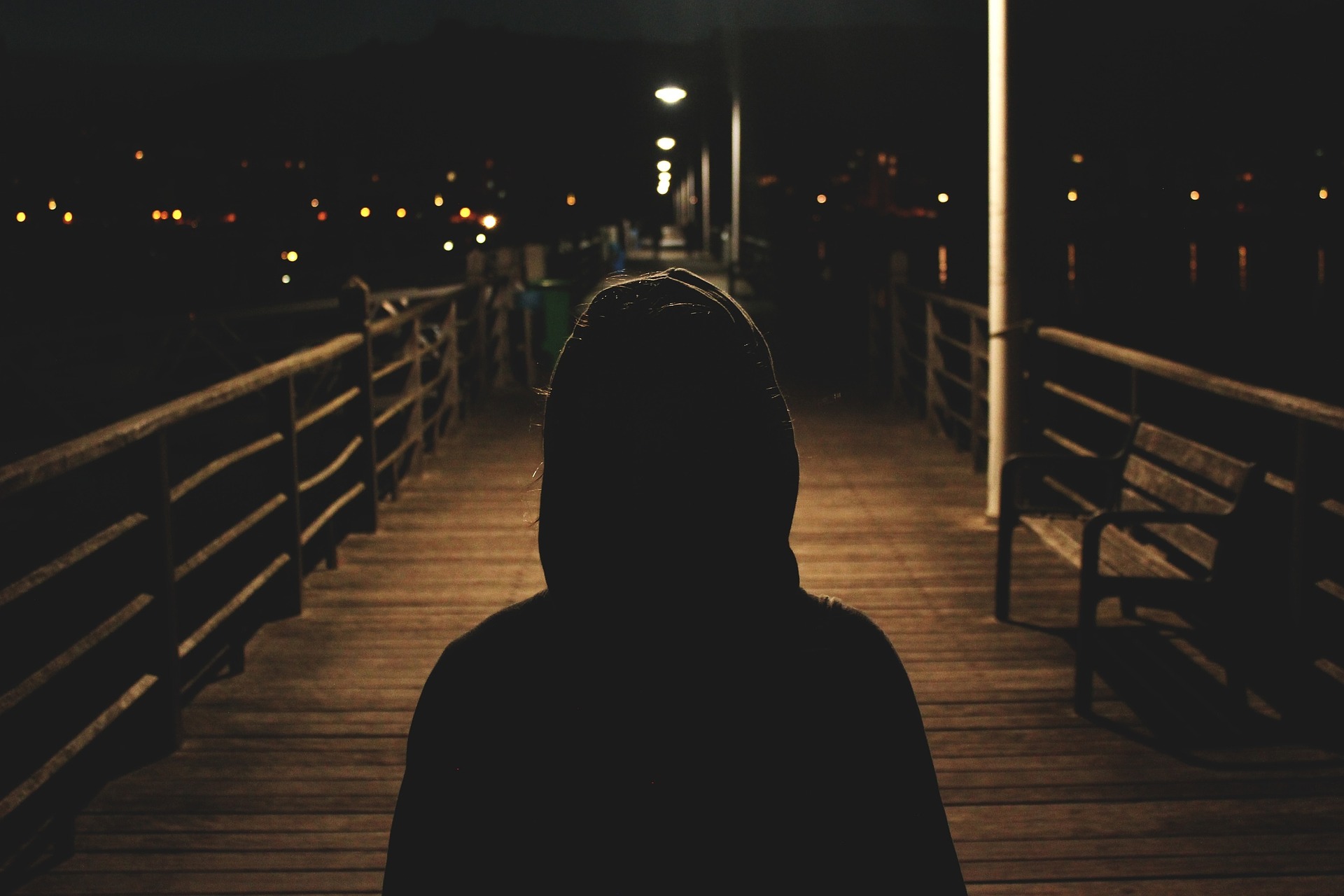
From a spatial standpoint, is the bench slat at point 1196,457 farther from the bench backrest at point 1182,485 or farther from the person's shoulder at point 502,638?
the person's shoulder at point 502,638

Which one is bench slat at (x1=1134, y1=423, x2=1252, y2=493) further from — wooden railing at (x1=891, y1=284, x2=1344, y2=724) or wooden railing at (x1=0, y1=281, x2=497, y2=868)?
wooden railing at (x1=0, y1=281, x2=497, y2=868)

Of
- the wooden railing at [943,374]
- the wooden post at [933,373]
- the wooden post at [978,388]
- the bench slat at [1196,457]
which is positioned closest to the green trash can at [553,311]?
the wooden railing at [943,374]

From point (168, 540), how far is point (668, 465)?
3387 mm

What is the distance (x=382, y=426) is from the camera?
1211cm

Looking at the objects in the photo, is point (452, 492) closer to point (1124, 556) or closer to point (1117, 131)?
point (1124, 556)

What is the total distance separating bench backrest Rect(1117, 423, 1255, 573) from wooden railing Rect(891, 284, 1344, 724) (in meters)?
0.14

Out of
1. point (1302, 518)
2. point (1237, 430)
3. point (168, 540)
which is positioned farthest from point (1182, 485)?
point (1237, 430)

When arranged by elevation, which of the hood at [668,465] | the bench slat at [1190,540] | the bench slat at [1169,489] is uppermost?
the hood at [668,465]

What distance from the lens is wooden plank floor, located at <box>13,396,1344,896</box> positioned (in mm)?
3381

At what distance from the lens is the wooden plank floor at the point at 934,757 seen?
11.1 feet

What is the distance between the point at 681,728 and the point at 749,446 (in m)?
0.30

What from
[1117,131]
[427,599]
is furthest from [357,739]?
[1117,131]

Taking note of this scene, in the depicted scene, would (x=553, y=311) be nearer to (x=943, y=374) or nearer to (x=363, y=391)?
(x=943, y=374)

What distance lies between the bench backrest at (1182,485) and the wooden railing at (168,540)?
138 inches
